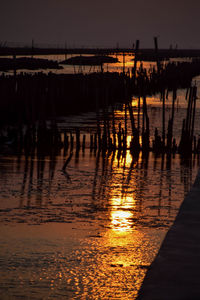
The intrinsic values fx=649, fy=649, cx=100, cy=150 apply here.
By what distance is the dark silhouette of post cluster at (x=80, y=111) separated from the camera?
14312mm

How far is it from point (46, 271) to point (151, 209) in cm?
315

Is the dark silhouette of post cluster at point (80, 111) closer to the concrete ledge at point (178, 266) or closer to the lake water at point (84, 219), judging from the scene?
the lake water at point (84, 219)

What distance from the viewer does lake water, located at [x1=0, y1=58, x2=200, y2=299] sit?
621 cm

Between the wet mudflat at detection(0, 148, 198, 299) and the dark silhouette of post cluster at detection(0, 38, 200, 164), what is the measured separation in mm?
541

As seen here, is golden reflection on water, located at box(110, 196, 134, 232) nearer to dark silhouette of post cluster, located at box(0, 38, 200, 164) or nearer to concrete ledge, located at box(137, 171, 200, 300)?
concrete ledge, located at box(137, 171, 200, 300)

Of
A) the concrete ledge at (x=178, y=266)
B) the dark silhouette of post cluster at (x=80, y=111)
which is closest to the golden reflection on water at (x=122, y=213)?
the concrete ledge at (x=178, y=266)

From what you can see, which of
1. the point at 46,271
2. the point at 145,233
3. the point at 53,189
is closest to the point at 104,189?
the point at 53,189

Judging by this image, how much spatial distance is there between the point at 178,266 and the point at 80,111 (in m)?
23.3

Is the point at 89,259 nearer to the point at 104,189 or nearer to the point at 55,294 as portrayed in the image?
the point at 55,294

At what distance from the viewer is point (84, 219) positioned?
8.62 meters

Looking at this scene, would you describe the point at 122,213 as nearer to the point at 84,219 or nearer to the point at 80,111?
the point at 84,219

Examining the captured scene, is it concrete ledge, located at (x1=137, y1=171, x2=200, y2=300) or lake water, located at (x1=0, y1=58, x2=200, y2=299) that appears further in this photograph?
lake water, located at (x1=0, y1=58, x2=200, y2=299)

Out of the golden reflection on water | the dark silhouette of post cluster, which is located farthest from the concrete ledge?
the dark silhouette of post cluster

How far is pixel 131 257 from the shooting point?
6.98 m
